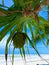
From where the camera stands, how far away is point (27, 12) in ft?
1.47

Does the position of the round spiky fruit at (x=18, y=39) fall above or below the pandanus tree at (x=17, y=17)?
below

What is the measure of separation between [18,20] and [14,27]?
0.7 inches

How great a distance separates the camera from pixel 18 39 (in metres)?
0.44

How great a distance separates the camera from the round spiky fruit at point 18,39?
43 cm

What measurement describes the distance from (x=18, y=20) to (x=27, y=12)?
0.09ft

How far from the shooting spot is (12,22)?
0.43 m

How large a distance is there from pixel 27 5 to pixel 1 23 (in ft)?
0.21

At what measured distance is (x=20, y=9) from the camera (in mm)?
445

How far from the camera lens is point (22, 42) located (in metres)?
0.45

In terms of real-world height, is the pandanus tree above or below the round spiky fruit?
above

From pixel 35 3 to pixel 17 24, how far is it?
6cm

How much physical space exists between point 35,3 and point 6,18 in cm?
7

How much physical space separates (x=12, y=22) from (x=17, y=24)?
0.04ft

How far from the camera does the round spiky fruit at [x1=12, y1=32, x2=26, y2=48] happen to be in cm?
43
